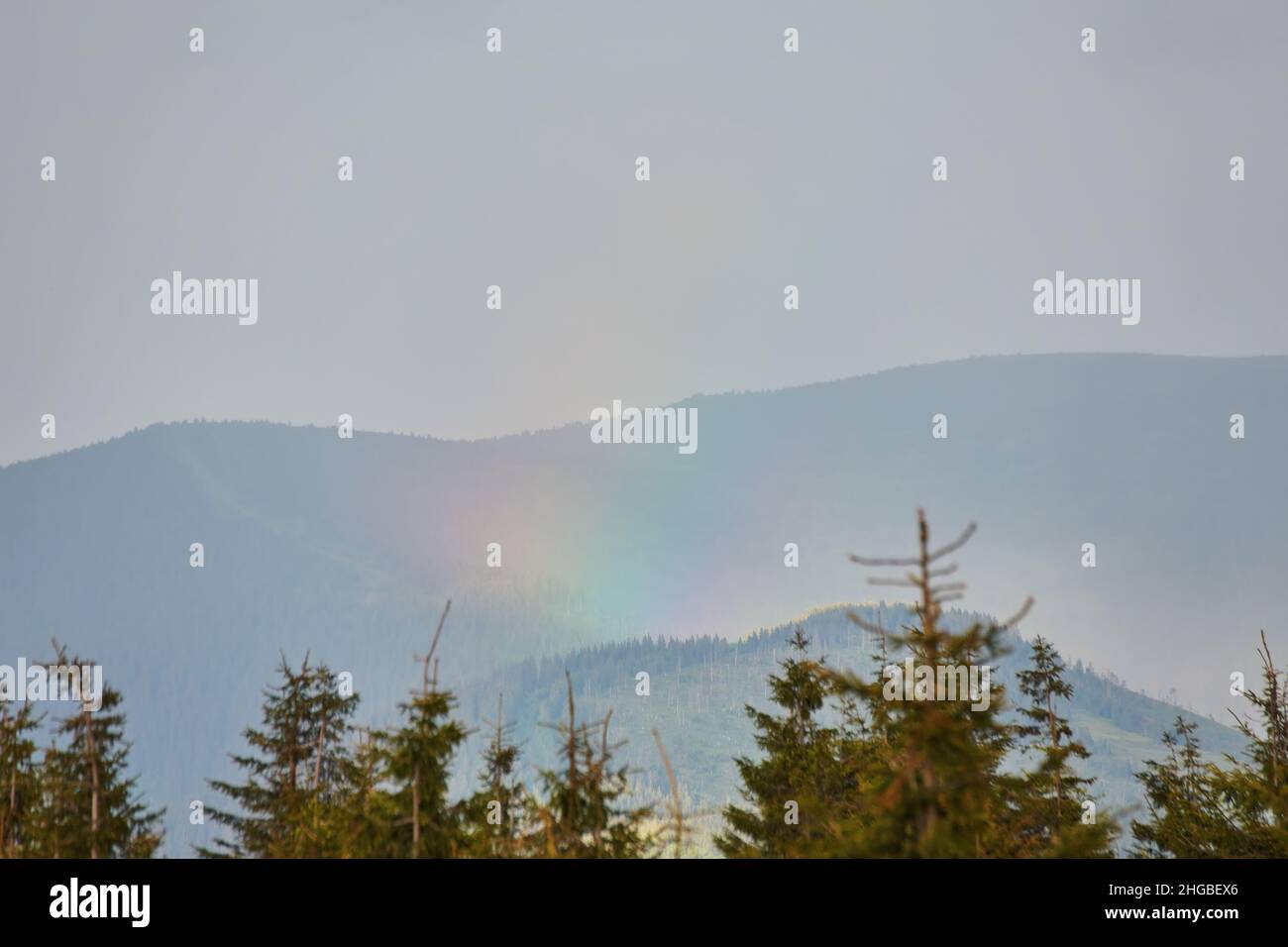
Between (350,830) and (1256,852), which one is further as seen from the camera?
(1256,852)

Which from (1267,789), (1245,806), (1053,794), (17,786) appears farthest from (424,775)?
(1053,794)

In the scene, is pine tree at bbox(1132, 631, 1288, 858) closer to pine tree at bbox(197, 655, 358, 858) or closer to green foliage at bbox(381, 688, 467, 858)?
green foliage at bbox(381, 688, 467, 858)

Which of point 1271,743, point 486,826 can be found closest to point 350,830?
point 486,826

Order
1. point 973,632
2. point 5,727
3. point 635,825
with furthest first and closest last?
point 5,727
point 635,825
point 973,632

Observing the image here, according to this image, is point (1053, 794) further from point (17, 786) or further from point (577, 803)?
point (17, 786)
